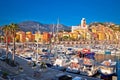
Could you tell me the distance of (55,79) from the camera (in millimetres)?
25281

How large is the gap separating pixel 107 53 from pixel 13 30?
44466mm

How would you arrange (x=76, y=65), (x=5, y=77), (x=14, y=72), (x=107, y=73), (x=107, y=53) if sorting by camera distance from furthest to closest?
1. (x=107, y=53)
2. (x=76, y=65)
3. (x=107, y=73)
4. (x=14, y=72)
5. (x=5, y=77)

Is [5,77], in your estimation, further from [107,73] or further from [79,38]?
[79,38]

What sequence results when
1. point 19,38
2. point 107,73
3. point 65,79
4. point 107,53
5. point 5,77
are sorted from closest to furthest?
1. point 5,77
2. point 65,79
3. point 107,73
4. point 107,53
5. point 19,38

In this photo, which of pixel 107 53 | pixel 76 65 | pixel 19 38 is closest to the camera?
pixel 76 65

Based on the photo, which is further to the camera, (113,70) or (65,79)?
(113,70)

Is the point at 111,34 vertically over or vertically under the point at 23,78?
over

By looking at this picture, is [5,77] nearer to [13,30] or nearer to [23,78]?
[23,78]

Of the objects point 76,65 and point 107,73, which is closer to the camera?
point 107,73

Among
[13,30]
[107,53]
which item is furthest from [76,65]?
[107,53]

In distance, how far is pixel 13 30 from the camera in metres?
36.0

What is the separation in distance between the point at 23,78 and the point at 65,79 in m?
5.12

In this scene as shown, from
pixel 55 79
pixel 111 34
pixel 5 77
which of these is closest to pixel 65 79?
pixel 55 79

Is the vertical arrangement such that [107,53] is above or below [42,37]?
below
